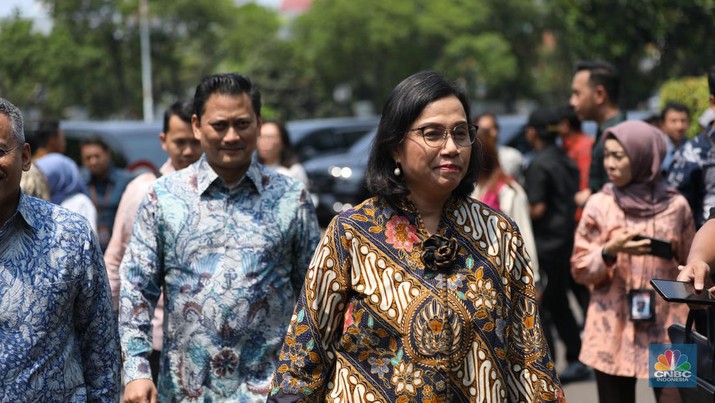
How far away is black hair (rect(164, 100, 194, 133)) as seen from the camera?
18.6 feet

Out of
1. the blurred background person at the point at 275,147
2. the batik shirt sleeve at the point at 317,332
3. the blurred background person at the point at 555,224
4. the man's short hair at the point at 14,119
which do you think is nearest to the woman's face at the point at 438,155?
the batik shirt sleeve at the point at 317,332

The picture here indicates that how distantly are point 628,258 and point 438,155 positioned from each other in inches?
95.8

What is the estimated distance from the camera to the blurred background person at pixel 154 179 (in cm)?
521

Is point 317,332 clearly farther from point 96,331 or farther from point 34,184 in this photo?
point 34,184

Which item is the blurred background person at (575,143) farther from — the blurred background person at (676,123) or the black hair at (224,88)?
the black hair at (224,88)

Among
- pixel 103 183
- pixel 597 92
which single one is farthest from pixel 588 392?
pixel 103 183

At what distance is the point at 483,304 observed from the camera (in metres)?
3.09

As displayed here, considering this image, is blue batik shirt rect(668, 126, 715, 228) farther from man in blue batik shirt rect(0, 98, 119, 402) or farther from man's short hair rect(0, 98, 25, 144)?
man's short hair rect(0, 98, 25, 144)

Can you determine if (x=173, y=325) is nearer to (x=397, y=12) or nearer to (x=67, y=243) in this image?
(x=67, y=243)

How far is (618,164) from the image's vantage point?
5379 millimetres

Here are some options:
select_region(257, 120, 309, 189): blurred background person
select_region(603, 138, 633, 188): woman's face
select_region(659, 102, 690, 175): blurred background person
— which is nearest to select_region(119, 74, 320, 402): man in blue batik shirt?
select_region(603, 138, 633, 188): woman's face

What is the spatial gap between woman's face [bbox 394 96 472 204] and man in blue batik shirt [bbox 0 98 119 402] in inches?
40.3

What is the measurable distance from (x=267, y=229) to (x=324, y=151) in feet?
54.3

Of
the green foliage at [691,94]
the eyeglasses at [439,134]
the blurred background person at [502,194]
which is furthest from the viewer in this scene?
the green foliage at [691,94]
